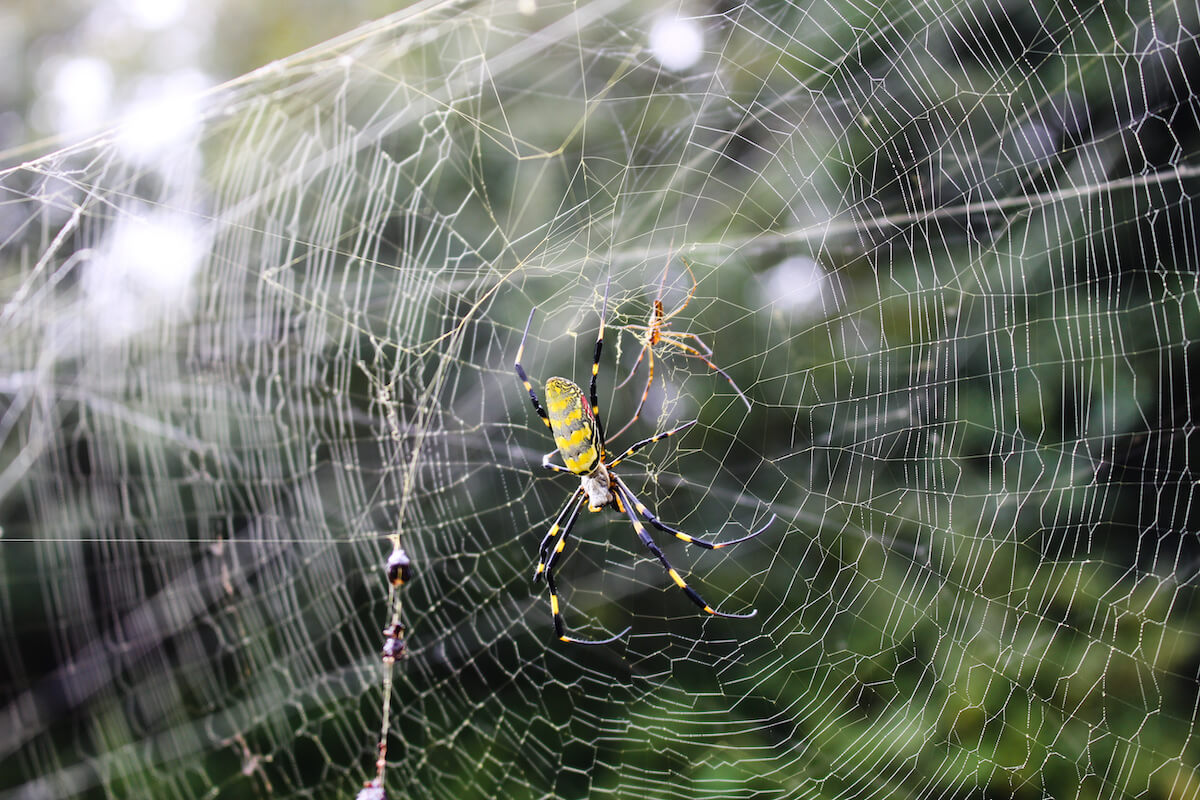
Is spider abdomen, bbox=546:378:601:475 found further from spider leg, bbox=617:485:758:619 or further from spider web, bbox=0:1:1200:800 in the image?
spider web, bbox=0:1:1200:800

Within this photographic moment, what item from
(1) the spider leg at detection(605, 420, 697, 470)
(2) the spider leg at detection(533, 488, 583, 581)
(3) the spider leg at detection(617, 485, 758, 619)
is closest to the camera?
(1) the spider leg at detection(605, 420, 697, 470)

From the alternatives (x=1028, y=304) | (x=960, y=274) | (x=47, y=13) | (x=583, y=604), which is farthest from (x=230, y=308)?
(x=47, y=13)

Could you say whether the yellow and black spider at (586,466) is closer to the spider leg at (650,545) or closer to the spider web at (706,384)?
the spider leg at (650,545)

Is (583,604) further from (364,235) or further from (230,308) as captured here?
(230,308)

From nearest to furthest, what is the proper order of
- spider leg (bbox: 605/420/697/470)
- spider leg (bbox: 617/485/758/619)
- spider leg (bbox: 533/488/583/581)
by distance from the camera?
spider leg (bbox: 605/420/697/470), spider leg (bbox: 617/485/758/619), spider leg (bbox: 533/488/583/581)

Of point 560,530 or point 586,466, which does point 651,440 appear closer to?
point 586,466

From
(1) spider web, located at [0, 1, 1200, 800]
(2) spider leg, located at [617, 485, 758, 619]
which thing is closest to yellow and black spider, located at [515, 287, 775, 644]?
(2) spider leg, located at [617, 485, 758, 619]

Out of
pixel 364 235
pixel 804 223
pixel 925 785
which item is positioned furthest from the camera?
pixel 364 235
